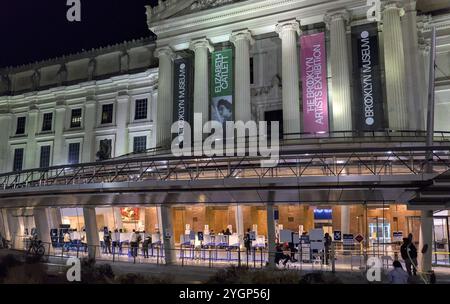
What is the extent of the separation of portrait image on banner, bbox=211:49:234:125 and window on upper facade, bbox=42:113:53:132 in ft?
96.8

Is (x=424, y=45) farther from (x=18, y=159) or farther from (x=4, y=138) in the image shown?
(x=4, y=138)

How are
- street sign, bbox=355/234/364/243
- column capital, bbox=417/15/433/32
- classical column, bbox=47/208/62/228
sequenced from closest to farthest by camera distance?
street sign, bbox=355/234/364/243 → classical column, bbox=47/208/62/228 → column capital, bbox=417/15/433/32

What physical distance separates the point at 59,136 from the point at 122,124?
1052cm

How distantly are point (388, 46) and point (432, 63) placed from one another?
539 inches

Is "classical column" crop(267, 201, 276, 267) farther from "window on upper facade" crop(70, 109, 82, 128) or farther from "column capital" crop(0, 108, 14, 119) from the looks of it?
"column capital" crop(0, 108, 14, 119)

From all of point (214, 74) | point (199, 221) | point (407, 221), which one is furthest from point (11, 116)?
point (407, 221)

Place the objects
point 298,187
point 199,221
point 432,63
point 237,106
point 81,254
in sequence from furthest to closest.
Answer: point 237,106
point 199,221
point 81,254
point 432,63
point 298,187

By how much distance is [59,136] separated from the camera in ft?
196

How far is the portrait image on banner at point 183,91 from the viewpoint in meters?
44.6

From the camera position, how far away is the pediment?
44.5 m

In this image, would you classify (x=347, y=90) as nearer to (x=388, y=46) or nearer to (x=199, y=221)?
(x=388, y=46)

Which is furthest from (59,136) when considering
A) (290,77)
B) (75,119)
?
(290,77)

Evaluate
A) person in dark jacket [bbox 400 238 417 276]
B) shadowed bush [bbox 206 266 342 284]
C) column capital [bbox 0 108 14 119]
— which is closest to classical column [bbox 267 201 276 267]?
shadowed bush [bbox 206 266 342 284]

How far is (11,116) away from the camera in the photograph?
6475cm
